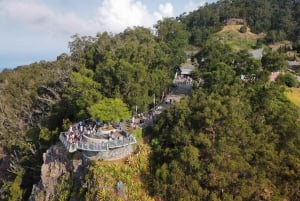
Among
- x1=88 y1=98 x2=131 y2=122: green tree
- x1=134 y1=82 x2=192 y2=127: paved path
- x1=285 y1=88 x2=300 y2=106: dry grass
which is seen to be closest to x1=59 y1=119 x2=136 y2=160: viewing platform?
x1=88 y1=98 x2=131 y2=122: green tree

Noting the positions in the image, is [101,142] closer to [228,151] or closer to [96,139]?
[96,139]

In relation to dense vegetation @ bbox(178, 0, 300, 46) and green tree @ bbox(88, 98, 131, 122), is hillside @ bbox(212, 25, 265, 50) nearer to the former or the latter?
dense vegetation @ bbox(178, 0, 300, 46)

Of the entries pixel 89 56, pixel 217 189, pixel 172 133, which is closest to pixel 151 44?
pixel 89 56

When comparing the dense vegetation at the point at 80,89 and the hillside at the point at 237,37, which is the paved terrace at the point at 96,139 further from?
the hillside at the point at 237,37

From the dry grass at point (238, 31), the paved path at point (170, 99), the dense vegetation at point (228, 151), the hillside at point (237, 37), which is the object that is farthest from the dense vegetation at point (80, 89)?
the dry grass at point (238, 31)

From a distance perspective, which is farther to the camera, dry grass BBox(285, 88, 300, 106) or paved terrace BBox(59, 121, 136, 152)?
dry grass BBox(285, 88, 300, 106)

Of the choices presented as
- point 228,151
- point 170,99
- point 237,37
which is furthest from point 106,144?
point 237,37

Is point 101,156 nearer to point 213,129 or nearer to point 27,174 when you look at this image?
point 213,129
